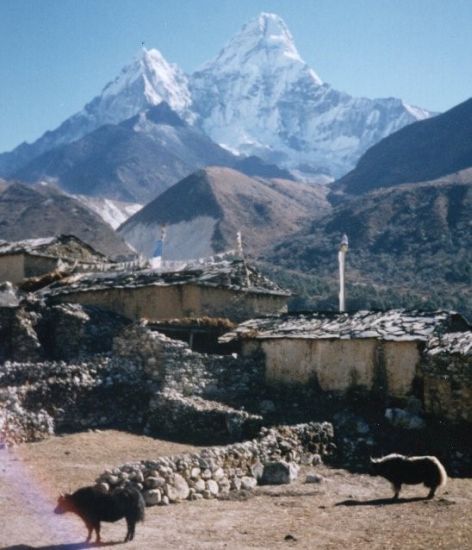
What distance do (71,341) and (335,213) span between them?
7842 centimetres

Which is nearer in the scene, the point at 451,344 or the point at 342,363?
the point at 451,344

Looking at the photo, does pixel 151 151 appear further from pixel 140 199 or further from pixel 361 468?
→ pixel 361 468

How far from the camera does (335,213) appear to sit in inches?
3873

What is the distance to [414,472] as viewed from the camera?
11578 millimetres

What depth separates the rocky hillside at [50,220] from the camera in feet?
310

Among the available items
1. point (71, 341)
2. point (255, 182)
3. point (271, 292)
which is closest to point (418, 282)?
point (271, 292)

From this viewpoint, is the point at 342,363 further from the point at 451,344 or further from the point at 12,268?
the point at 12,268

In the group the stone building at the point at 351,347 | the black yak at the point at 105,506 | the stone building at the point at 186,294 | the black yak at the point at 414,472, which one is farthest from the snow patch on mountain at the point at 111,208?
the black yak at the point at 105,506

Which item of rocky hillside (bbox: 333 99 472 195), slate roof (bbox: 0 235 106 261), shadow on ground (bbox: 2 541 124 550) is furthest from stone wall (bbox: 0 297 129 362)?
rocky hillside (bbox: 333 99 472 195)

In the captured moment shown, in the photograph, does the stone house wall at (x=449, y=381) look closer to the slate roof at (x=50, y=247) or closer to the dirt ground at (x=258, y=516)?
the dirt ground at (x=258, y=516)

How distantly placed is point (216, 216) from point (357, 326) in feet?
293

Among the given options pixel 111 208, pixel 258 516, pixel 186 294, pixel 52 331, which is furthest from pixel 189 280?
pixel 111 208

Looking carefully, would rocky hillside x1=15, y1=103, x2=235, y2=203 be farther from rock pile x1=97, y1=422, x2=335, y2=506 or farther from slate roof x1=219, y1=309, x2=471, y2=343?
rock pile x1=97, y1=422, x2=335, y2=506

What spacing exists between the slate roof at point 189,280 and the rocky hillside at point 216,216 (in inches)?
2610
